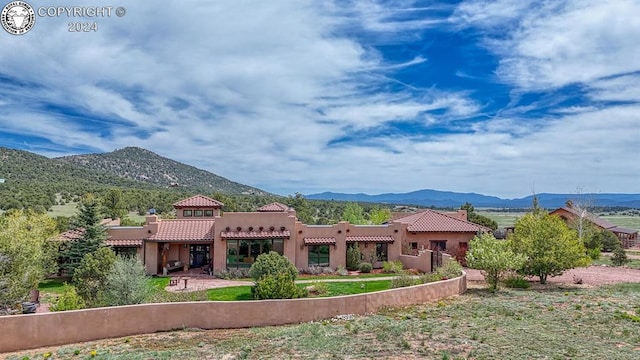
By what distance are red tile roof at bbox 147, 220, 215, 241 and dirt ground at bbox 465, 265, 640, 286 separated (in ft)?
58.7

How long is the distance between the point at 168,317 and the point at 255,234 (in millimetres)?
14493

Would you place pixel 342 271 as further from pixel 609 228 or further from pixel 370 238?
pixel 609 228

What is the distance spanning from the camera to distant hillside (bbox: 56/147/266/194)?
89938mm

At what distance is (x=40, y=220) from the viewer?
29422 mm

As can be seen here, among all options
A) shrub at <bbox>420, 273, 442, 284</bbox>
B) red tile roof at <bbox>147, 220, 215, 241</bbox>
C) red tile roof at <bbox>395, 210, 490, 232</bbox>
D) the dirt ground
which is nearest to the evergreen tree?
red tile roof at <bbox>147, 220, 215, 241</bbox>

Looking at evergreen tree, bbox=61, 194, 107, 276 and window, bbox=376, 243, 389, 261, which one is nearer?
evergreen tree, bbox=61, 194, 107, 276

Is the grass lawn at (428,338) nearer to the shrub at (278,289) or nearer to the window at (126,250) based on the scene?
the shrub at (278,289)

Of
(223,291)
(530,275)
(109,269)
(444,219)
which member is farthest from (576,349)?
(444,219)

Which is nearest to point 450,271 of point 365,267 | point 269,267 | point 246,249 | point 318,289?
point 318,289

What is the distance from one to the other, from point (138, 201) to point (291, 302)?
51.1 meters

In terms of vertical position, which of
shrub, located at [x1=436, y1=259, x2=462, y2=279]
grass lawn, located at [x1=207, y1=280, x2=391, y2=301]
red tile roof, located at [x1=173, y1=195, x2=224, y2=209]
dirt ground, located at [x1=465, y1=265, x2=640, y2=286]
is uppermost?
red tile roof, located at [x1=173, y1=195, x2=224, y2=209]

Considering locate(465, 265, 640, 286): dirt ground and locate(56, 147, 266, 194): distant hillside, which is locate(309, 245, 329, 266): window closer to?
locate(465, 265, 640, 286): dirt ground

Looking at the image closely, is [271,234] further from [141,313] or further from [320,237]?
[141,313]

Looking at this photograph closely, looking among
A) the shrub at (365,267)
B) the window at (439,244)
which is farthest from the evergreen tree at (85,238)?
the window at (439,244)
